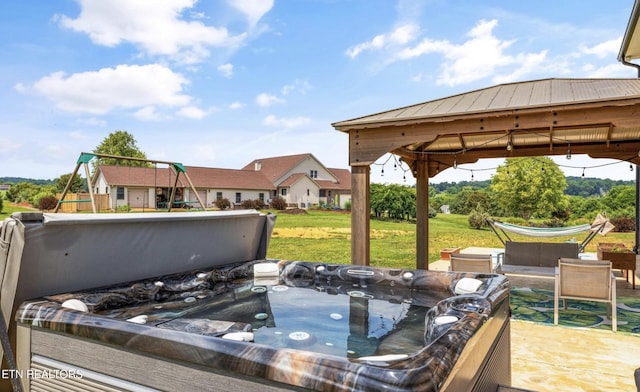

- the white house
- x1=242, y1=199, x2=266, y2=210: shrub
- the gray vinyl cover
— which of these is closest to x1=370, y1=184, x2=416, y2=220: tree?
x1=242, y1=199, x2=266, y2=210: shrub

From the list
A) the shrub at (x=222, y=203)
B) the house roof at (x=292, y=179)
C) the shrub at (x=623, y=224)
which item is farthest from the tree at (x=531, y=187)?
the shrub at (x=222, y=203)

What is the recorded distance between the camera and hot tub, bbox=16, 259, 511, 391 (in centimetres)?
141

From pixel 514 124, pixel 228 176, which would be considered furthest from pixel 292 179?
pixel 514 124

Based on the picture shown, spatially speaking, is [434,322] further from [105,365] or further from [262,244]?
[262,244]

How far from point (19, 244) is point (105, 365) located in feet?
3.81

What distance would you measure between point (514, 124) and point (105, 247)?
4229mm

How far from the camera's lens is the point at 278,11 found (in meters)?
9.50

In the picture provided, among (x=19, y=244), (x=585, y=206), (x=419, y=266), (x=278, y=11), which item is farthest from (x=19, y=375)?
(x=585, y=206)

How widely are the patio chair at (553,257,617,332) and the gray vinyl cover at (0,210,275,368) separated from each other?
11.6 feet

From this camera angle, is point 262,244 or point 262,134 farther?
point 262,134

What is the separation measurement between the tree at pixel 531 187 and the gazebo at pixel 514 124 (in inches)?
568

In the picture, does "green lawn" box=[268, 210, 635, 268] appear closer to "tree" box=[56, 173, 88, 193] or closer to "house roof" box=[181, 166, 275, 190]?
"house roof" box=[181, 166, 275, 190]

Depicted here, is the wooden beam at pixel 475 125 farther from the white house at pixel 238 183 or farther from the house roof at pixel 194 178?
the white house at pixel 238 183

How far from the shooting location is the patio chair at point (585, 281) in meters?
4.37
